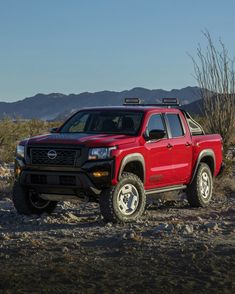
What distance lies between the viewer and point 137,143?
34.7 ft

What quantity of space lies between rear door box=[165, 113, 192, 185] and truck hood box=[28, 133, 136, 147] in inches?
50.8

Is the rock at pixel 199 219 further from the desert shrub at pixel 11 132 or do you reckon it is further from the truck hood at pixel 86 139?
the desert shrub at pixel 11 132

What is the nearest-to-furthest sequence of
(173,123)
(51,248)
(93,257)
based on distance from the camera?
(93,257)
(51,248)
(173,123)

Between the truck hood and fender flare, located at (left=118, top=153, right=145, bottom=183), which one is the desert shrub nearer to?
the truck hood

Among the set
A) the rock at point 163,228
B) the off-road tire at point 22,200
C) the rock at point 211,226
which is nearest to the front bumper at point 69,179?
the off-road tire at point 22,200

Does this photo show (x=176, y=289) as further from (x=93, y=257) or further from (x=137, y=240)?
(x=137, y=240)

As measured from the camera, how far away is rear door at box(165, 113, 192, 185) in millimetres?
11633

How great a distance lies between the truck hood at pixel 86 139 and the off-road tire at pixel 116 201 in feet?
1.77

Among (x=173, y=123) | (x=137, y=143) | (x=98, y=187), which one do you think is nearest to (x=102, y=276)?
(x=98, y=187)

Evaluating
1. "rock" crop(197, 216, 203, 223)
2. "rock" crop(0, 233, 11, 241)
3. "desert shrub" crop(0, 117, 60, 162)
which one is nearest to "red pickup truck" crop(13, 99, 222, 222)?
"rock" crop(197, 216, 203, 223)

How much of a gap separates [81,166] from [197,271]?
3.44 meters

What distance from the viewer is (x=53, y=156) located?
1022 centimetres

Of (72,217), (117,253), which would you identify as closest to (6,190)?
(72,217)

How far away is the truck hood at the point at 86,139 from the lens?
10.1 meters
